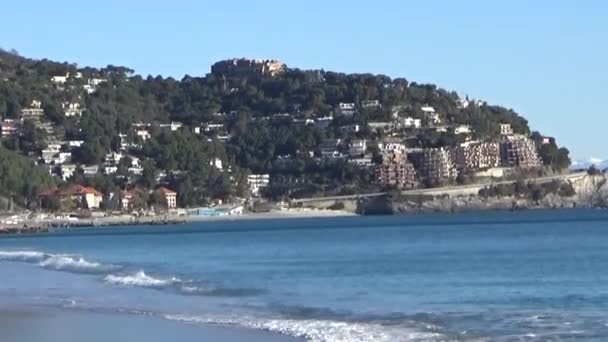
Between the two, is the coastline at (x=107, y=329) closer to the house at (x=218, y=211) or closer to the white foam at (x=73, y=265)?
the white foam at (x=73, y=265)

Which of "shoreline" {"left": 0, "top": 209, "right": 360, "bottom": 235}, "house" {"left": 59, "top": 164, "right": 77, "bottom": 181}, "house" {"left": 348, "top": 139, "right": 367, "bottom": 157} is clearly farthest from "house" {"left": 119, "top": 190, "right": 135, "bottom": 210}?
"house" {"left": 348, "top": 139, "right": 367, "bottom": 157}

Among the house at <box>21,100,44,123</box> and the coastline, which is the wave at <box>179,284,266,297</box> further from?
the house at <box>21,100,44,123</box>

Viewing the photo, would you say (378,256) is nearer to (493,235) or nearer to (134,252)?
(134,252)

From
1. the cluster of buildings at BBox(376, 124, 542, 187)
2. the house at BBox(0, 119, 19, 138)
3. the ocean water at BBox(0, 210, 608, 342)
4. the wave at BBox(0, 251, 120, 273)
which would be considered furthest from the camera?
the cluster of buildings at BBox(376, 124, 542, 187)

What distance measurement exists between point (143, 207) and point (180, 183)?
7362mm

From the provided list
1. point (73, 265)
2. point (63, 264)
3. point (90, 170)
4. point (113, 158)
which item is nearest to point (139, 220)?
point (90, 170)

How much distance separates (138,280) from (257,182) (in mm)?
143890

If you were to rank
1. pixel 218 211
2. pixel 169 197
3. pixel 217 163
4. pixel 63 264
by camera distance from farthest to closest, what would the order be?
1. pixel 217 163
2. pixel 169 197
3. pixel 218 211
4. pixel 63 264

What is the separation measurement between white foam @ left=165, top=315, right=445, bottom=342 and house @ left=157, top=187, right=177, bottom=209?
142m

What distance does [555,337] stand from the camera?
2655 centimetres

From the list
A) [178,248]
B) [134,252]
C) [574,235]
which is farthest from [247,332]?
[574,235]

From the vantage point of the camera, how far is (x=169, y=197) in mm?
174500

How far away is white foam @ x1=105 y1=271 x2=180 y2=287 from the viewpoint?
145 ft

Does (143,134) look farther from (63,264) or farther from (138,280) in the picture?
(138,280)
